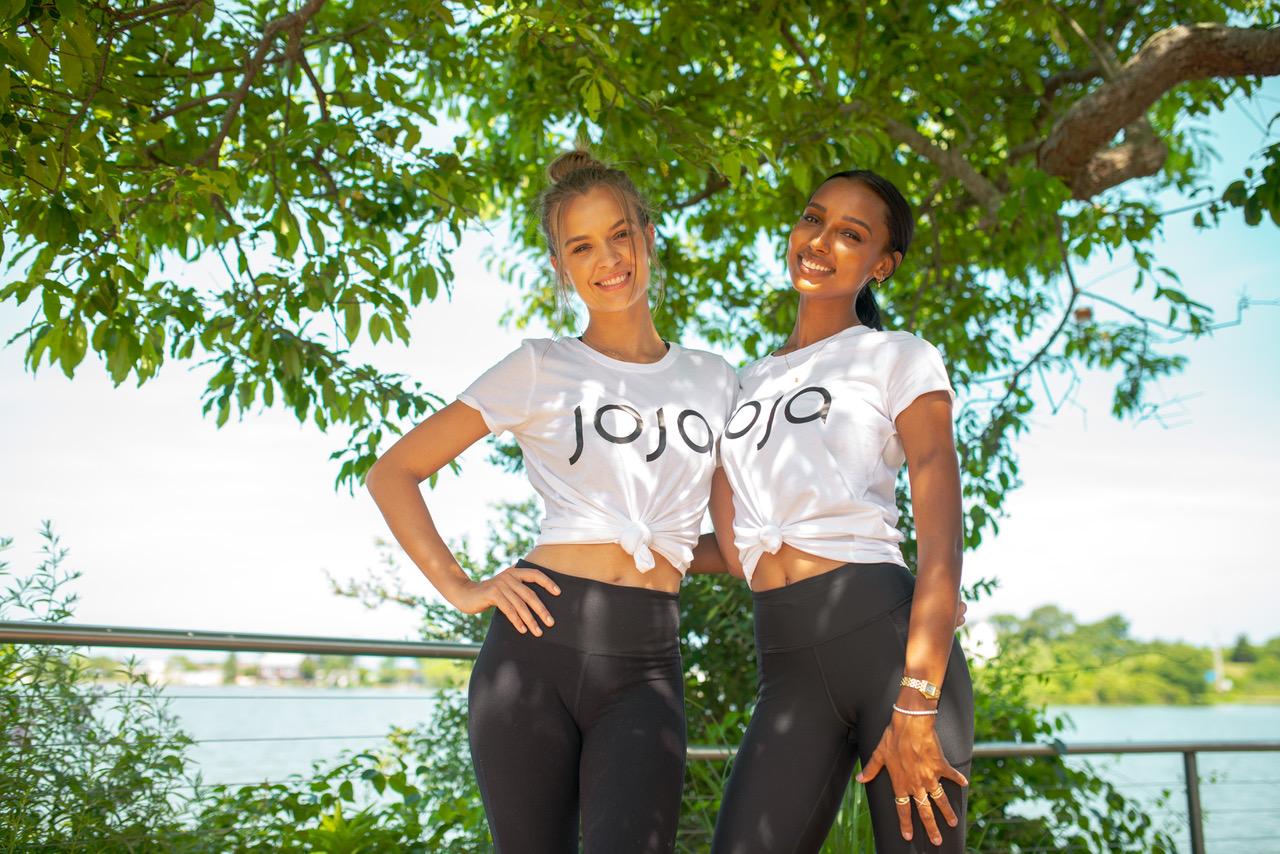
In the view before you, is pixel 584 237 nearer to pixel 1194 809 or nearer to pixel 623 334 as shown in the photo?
pixel 623 334

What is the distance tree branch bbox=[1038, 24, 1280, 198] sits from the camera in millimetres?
4008

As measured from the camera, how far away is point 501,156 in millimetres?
6039

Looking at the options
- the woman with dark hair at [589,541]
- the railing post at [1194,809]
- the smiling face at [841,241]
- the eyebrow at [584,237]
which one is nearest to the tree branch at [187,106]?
the woman with dark hair at [589,541]

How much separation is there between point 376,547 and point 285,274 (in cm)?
155

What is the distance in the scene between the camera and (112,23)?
2602 mm

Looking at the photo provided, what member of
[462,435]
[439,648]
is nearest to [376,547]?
[439,648]

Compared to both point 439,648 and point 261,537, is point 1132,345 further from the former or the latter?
point 261,537

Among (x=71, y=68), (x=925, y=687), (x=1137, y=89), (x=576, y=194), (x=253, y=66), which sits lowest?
(x=925, y=687)

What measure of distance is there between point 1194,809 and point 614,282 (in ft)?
10.4

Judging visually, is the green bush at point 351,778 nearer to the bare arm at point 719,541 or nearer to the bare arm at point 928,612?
the bare arm at point 719,541

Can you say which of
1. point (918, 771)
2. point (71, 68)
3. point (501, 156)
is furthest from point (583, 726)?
point (501, 156)

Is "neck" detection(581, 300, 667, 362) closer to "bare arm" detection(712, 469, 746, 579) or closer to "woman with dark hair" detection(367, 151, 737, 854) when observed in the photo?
"woman with dark hair" detection(367, 151, 737, 854)

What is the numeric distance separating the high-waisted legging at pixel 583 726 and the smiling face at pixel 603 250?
55 centimetres

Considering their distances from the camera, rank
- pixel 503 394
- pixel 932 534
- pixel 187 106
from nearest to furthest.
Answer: pixel 932 534 → pixel 503 394 → pixel 187 106
